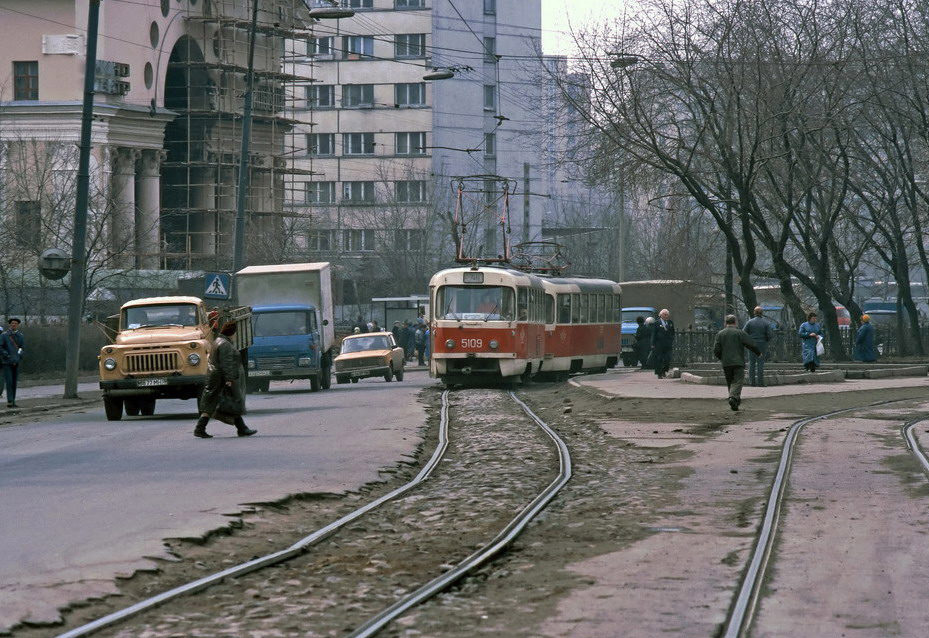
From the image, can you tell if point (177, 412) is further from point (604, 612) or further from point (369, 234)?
point (369, 234)

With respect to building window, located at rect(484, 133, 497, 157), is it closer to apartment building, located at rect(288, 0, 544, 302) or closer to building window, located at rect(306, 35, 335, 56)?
apartment building, located at rect(288, 0, 544, 302)

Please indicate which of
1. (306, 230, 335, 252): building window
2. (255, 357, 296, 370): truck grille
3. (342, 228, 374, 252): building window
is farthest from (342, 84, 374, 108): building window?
(255, 357, 296, 370): truck grille

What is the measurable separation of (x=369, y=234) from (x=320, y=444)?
217ft

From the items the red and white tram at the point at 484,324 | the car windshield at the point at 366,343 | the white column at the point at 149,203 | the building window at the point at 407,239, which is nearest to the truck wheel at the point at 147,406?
the red and white tram at the point at 484,324

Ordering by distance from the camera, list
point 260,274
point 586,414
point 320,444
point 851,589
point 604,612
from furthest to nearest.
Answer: point 260,274
point 586,414
point 320,444
point 851,589
point 604,612

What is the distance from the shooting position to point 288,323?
36375 millimetres

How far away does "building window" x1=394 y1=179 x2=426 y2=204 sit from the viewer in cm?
8625

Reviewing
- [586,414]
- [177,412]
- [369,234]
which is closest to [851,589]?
[586,414]

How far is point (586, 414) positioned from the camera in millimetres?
25375

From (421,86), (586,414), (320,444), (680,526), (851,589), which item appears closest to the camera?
(851,589)

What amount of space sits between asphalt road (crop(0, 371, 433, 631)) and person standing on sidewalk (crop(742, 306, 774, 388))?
686 centimetres

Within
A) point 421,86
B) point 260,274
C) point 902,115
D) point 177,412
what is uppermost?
point 421,86

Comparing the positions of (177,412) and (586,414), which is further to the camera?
(177,412)

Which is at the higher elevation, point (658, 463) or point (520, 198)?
A: point (520, 198)
